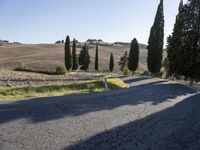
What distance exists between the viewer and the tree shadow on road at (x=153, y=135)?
696cm

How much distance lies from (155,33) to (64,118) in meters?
45.4

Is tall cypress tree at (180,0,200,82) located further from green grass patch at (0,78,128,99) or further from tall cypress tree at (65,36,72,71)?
tall cypress tree at (65,36,72,71)

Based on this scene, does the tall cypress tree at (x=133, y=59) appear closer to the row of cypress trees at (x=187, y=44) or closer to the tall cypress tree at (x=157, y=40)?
the tall cypress tree at (x=157, y=40)

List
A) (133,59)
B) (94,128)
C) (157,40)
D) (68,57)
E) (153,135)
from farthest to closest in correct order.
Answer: (68,57) < (133,59) < (157,40) < (94,128) < (153,135)

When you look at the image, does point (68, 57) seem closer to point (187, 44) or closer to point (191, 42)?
point (187, 44)

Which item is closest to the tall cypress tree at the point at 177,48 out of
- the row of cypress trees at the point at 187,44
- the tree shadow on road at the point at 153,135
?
the row of cypress trees at the point at 187,44

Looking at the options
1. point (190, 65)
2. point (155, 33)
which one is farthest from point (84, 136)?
point (155, 33)

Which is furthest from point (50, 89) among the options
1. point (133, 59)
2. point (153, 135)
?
point (133, 59)

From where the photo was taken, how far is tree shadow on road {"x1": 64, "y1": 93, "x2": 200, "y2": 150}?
274 inches

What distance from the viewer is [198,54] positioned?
112ft

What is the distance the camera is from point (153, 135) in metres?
8.03

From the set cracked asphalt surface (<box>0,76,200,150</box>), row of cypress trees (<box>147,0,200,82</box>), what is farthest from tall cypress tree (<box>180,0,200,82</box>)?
cracked asphalt surface (<box>0,76,200,150</box>)

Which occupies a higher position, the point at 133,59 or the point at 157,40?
the point at 157,40

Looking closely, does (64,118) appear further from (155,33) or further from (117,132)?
(155,33)
